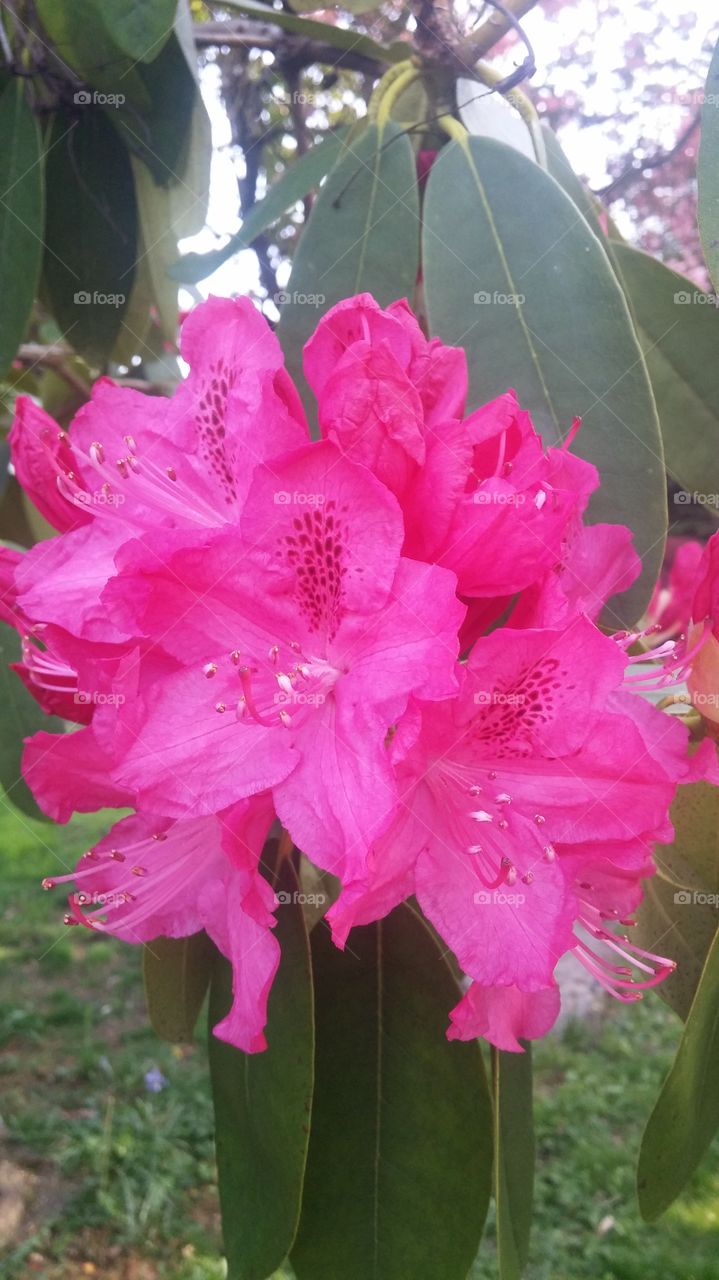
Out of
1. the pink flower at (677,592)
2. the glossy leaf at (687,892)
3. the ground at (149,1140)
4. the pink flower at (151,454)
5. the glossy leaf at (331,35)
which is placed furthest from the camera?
the ground at (149,1140)

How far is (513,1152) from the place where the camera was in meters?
0.86

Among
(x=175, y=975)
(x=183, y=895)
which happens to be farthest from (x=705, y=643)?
(x=175, y=975)

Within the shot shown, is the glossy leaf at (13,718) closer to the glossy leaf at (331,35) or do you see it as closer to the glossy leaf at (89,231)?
the glossy leaf at (89,231)

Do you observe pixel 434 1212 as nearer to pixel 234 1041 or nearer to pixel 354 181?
pixel 234 1041

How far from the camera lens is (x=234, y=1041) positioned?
66 cm

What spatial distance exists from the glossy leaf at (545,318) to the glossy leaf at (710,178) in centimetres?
12

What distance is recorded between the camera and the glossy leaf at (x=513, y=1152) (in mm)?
782

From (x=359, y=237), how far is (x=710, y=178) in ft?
1.07

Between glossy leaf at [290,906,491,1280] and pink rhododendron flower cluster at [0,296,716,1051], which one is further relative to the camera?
glossy leaf at [290,906,491,1280]

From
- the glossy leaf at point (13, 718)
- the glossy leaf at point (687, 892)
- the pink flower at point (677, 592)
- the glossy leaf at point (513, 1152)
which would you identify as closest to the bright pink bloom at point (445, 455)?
the glossy leaf at point (687, 892)

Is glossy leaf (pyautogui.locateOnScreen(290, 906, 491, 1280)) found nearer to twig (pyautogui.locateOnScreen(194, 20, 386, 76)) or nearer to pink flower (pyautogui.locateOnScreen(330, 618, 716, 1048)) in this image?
pink flower (pyautogui.locateOnScreen(330, 618, 716, 1048))

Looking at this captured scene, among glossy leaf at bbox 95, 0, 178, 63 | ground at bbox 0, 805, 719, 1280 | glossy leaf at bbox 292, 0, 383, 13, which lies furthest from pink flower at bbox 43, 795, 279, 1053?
ground at bbox 0, 805, 719, 1280

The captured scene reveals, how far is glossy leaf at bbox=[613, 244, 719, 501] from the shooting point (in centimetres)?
91

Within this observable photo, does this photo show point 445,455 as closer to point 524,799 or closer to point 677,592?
point 524,799
